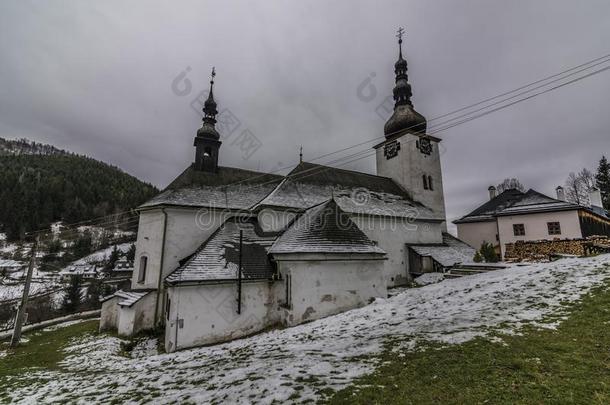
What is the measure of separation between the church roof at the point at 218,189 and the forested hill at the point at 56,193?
6058cm

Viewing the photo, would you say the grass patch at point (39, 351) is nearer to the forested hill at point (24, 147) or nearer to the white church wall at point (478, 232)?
the white church wall at point (478, 232)

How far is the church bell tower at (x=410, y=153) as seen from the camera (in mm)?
26375

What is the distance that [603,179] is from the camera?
32.0m

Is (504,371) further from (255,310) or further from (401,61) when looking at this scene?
(401,61)

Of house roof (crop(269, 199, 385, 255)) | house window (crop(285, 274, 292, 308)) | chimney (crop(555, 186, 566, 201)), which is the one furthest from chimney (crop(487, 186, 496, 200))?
house window (crop(285, 274, 292, 308))

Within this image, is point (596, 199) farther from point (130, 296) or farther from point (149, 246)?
point (130, 296)

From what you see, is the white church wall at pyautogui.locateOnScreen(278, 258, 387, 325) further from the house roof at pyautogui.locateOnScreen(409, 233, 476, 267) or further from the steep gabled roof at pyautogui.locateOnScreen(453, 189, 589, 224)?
the steep gabled roof at pyautogui.locateOnScreen(453, 189, 589, 224)

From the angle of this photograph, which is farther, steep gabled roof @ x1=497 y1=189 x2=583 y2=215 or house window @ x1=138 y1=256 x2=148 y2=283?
steep gabled roof @ x1=497 y1=189 x2=583 y2=215

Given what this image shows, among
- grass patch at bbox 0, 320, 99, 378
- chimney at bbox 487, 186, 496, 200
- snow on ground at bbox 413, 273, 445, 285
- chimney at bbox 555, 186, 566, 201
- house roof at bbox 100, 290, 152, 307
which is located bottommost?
grass patch at bbox 0, 320, 99, 378

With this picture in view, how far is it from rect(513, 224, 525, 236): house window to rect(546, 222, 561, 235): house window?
1510 millimetres

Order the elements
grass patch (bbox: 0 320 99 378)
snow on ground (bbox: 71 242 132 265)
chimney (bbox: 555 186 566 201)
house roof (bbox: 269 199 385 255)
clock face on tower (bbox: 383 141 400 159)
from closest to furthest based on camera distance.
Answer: grass patch (bbox: 0 320 99 378), house roof (bbox: 269 199 385 255), chimney (bbox: 555 186 566 201), clock face on tower (bbox: 383 141 400 159), snow on ground (bbox: 71 242 132 265)

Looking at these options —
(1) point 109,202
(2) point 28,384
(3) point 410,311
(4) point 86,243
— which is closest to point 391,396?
(3) point 410,311

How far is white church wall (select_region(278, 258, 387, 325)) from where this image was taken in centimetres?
1193

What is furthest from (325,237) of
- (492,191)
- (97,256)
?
(97,256)
